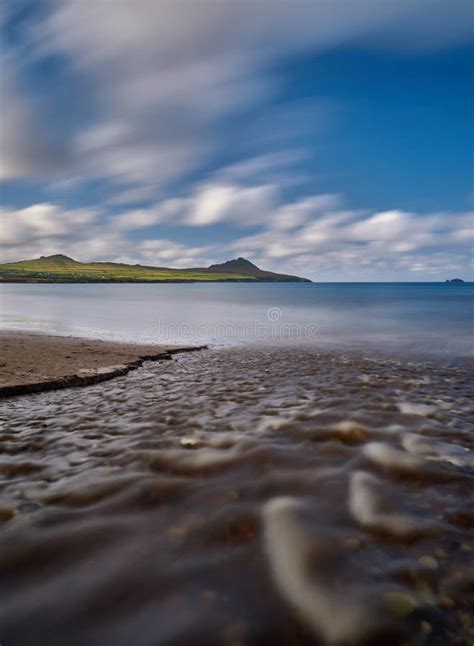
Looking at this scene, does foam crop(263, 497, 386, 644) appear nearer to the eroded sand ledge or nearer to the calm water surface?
the calm water surface

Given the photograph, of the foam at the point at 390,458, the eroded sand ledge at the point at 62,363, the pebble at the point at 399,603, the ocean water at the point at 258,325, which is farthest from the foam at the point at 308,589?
the ocean water at the point at 258,325

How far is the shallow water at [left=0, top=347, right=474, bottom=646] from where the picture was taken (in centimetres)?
286

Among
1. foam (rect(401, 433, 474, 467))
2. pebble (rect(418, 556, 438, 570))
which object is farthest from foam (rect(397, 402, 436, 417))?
pebble (rect(418, 556, 438, 570))

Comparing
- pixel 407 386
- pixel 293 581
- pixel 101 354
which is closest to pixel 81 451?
pixel 293 581

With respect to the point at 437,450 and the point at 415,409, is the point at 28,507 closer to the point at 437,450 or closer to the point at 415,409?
the point at 437,450

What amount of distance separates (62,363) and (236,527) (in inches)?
443

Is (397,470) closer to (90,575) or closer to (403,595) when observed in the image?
(403,595)

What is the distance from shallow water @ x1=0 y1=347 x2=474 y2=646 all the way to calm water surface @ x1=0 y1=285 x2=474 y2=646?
0.06 ft

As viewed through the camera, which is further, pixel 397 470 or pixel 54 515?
pixel 397 470

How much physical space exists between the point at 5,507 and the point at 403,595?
4313mm

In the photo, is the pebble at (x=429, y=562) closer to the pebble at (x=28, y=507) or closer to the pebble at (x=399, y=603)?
the pebble at (x=399, y=603)

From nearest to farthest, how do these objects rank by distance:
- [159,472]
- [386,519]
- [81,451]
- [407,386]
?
[386,519]
[159,472]
[81,451]
[407,386]

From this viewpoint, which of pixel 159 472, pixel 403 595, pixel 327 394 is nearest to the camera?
pixel 403 595

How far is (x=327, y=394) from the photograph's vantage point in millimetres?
9672
